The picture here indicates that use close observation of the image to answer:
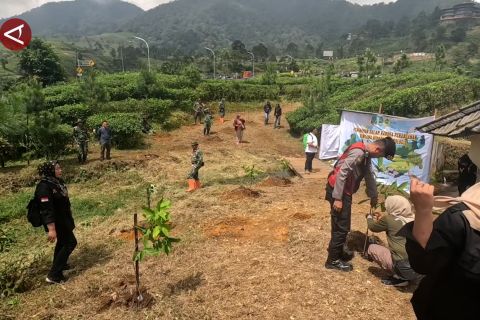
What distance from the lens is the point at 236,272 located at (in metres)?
5.33

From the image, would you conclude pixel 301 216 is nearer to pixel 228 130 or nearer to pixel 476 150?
pixel 476 150

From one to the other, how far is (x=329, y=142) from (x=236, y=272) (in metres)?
11.3

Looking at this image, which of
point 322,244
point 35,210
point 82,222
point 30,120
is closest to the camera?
point 35,210

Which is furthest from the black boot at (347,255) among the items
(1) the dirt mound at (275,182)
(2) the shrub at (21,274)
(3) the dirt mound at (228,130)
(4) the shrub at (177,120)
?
(4) the shrub at (177,120)

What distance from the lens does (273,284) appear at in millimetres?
4879

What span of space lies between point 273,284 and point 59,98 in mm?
24241

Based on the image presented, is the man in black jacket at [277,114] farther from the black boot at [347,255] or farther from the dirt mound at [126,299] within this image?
the dirt mound at [126,299]

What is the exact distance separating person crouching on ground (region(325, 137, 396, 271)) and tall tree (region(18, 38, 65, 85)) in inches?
2035

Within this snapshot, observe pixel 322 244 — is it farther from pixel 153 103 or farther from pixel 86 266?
pixel 153 103

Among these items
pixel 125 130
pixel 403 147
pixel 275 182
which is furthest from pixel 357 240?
pixel 125 130

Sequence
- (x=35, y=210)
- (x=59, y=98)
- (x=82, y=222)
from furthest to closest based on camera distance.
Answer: (x=59, y=98)
(x=82, y=222)
(x=35, y=210)

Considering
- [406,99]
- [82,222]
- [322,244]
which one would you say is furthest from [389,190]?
[406,99]

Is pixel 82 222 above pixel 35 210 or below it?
below

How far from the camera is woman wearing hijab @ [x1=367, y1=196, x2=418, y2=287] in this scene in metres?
4.81
